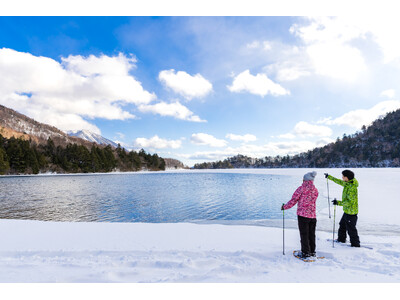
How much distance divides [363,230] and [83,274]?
10.2 meters

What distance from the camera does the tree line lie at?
7475cm

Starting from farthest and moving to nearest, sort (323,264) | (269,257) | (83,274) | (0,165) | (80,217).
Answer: (0,165)
(80,217)
(269,257)
(323,264)
(83,274)

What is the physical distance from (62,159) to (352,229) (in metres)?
101

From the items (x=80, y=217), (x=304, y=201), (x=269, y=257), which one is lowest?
(x=80, y=217)

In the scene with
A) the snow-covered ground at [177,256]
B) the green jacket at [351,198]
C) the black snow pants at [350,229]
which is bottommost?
the snow-covered ground at [177,256]

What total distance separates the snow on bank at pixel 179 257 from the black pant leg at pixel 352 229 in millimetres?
319

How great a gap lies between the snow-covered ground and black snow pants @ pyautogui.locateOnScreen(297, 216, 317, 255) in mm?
373

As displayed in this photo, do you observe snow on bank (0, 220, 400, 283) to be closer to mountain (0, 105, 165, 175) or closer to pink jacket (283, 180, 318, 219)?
pink jacket (283, 180, 318, 219)

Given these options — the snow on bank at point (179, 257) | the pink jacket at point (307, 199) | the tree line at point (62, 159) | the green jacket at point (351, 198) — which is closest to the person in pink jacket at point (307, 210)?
the pink jacket at point (307, 199)

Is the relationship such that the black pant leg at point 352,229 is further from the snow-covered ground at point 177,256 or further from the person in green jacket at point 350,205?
the snow-covered ground at point 177,256

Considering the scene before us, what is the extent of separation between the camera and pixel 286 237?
24.1ft

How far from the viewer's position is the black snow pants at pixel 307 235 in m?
5.57

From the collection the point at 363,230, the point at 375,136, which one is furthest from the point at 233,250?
the point at 375,136

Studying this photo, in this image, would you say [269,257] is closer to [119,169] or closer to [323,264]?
[323,264]
